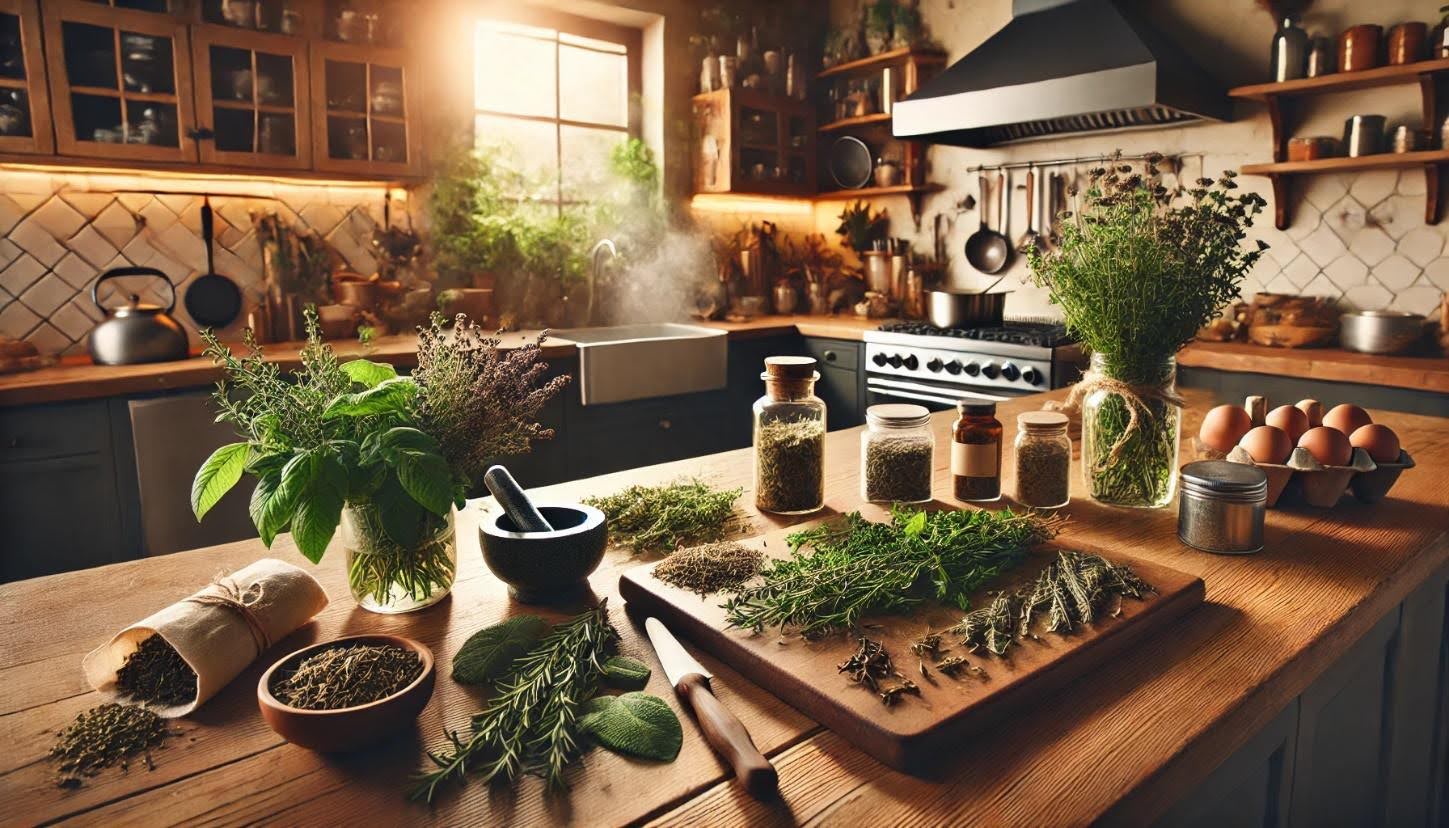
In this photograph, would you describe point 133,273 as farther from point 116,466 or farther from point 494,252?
point 494,252

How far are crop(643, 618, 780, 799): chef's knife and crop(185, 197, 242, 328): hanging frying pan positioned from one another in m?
3.22

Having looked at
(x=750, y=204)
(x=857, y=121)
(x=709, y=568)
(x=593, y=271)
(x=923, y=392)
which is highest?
(x=857, y=121)

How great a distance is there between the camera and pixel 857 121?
184 inches

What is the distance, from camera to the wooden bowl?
73cm

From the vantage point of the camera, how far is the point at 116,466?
A: 2674 millimetres

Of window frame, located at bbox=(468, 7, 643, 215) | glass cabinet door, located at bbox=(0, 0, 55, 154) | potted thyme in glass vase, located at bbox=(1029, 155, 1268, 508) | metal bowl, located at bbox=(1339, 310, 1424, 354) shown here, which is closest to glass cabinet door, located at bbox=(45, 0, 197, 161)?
glass cabinet door, located at bbox=(0, 0, 55, 154)

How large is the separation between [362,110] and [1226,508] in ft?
10.9

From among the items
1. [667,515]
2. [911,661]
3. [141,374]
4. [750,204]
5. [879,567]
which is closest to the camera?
[911,661]

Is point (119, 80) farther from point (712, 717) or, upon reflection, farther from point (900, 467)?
point (712, 717)

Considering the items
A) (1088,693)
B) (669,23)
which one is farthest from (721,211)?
(1088,693)

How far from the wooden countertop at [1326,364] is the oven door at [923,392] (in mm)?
706

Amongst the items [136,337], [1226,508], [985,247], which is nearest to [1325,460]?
[1226,508]

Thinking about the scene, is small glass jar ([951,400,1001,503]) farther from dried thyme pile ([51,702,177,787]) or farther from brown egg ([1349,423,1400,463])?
dried thyme pile ([51,702,177,787])

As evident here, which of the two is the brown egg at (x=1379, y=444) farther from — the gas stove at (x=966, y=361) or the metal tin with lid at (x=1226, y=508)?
the gas stove at (x=966, y=361)
